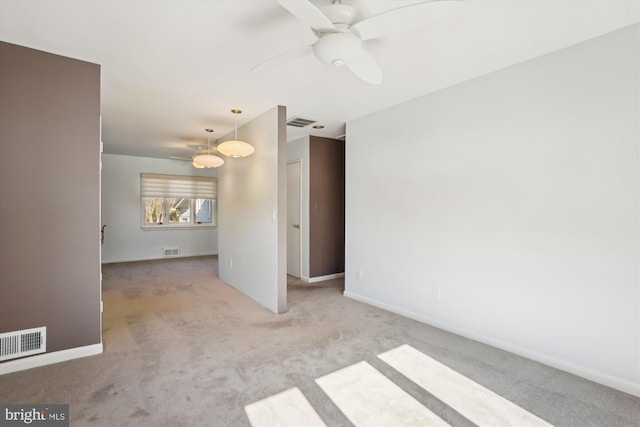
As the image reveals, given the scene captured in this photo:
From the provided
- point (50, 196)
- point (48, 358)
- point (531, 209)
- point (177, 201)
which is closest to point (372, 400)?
point (531, 209)

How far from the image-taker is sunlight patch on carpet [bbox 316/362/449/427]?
1.80m

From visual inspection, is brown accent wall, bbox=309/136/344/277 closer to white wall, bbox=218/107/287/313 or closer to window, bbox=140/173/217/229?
white wall, bbox=218/107/287/313

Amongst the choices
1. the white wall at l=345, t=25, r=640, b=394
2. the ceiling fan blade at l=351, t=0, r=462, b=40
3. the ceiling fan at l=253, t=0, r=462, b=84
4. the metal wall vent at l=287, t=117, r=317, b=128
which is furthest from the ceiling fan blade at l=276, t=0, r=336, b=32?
the metal wall vent at l=287, t=117, r=317, b=128

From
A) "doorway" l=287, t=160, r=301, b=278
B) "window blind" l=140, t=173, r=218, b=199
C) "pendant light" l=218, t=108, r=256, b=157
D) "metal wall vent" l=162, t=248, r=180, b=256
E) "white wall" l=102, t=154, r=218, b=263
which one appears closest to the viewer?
"pendant light" l=218, t=108, r=256, b=157

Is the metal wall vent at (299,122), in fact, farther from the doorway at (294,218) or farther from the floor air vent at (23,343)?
the floor air vent at (23,343)

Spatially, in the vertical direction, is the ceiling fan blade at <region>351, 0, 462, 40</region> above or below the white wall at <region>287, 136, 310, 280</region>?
above

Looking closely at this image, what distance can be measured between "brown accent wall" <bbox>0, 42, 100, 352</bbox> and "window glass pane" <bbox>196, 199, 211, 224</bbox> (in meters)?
5.76

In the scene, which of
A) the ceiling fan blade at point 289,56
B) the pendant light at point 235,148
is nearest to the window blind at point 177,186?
the pendant light at point 235,148

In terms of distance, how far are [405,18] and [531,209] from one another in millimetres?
1901

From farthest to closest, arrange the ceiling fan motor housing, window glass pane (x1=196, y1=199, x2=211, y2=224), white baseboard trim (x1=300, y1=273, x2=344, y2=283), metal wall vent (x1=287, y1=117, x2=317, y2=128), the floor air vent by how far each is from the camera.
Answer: window glass pane (x1=196, y1=199, x2=211, y2=224)
white baseboard trim (x1=300, y1=273, x2=344, y2=283)
metal wall vent (x1=287, y1=117, x2=317, y2=128)
the floor air vent
the ceiling fan motor housing

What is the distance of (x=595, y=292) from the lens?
224 cm

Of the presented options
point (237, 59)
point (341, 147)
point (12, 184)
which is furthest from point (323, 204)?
point (12, 184)

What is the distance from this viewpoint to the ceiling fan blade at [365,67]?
1.92 meters

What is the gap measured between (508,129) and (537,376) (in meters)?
1.98
